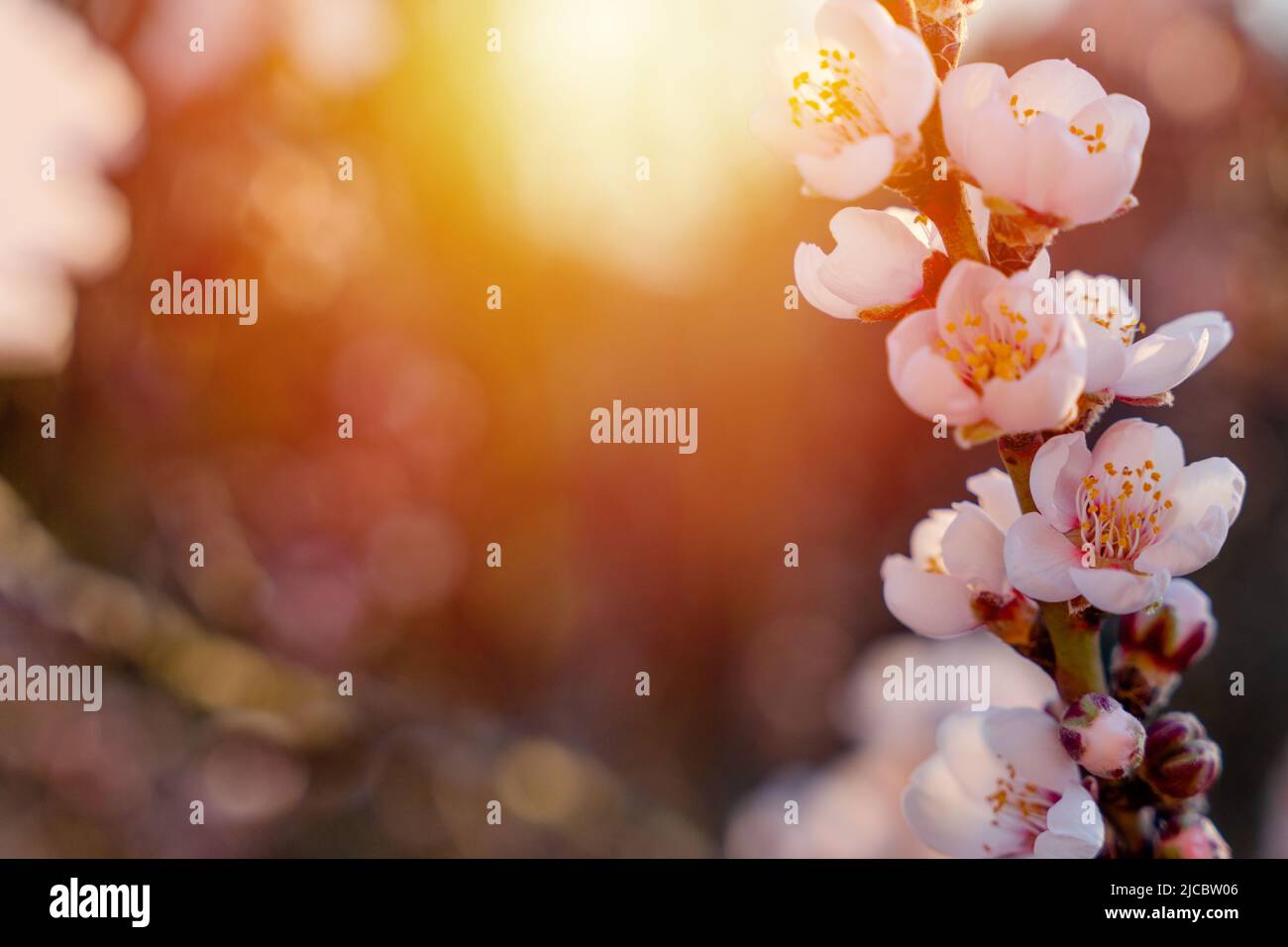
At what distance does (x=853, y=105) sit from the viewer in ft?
1.93

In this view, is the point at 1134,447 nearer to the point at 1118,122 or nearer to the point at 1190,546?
the point at 1190,546

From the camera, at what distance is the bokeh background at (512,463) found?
1.62 metres

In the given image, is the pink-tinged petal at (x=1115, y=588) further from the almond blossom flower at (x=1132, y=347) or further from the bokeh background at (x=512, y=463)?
the bokeh background at (x=512, y=463)

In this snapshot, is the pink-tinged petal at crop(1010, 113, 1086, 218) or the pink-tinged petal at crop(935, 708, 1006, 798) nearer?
the pink-tinged petal at crop(1010, 113, 1086, 218)

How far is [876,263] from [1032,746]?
301 millimetres

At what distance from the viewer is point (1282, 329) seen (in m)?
1.83

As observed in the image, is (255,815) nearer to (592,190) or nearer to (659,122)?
(592,190)

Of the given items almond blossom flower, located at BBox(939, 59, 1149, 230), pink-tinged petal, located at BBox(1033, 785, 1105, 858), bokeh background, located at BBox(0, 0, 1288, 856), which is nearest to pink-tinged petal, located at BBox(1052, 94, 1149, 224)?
almond blossom flower, located at BBox(939, 59, 1149, 230)

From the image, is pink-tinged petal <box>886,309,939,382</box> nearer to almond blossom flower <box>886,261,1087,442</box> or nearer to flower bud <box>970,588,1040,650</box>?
almond blossom flower <box>886,261,1087,442</box>

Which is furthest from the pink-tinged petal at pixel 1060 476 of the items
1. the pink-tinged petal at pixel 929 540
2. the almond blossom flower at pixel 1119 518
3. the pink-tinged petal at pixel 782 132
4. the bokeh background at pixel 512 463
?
the bokeh background at pixel 512 463

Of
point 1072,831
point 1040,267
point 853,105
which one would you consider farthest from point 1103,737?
point 853,105

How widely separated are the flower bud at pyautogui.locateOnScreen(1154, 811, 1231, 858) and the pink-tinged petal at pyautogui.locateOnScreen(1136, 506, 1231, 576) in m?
0.17

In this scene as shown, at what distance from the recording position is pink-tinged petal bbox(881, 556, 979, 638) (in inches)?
24.3
